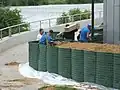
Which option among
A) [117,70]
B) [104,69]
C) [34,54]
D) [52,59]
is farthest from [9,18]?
[117,70]

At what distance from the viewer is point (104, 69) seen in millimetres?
13719

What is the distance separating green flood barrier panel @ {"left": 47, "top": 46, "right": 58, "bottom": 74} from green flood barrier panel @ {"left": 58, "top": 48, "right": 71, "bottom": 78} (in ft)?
1.21

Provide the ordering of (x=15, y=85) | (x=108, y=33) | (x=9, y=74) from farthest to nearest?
1. (x=108, y=33)
2. (x=9, y=74)
3. (x=15, y=85)

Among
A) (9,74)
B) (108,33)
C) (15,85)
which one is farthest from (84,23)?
(15,85)

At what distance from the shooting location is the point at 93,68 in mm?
14125

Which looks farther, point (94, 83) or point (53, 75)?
point (53, 75)

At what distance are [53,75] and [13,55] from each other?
715 cm

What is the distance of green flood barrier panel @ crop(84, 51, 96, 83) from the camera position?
46.3ft

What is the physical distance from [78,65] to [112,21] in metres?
4.19

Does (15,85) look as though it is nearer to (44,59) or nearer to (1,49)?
(44,59)

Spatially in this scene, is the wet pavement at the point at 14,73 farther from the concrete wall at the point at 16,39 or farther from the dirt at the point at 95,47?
the dirt at the point at 95,47

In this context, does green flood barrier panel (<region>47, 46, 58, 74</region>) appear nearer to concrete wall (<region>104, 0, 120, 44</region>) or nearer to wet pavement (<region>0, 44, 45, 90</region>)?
wet pavement (<region>0, 44, 45, 90</region>)

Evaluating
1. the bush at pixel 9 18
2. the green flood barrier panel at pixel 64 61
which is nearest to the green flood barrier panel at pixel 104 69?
the green flood barrier panel at pixel 64 61

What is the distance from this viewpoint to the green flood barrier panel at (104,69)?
1355 centimetres
